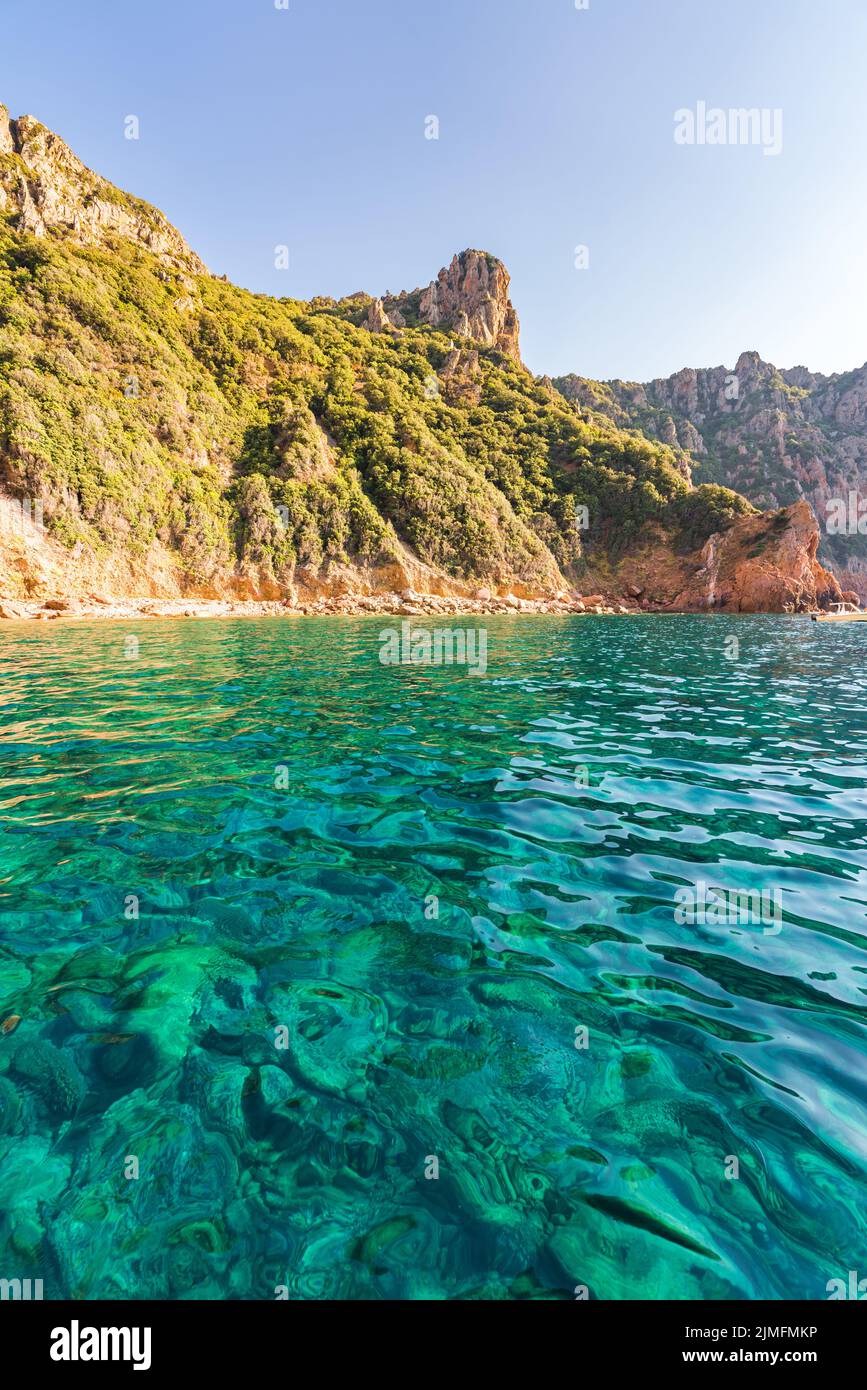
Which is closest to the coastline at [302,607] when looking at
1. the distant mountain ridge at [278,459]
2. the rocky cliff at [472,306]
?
the distant mountain ridge at [278,459]

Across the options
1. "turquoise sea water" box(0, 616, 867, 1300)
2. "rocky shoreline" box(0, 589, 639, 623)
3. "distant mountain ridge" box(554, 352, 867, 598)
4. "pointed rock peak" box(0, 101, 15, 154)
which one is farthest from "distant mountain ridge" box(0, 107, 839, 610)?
"distant mountain ridge" box(554, 352, 867, 598)

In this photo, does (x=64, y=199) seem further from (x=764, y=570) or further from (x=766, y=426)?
(x=766, y=426)

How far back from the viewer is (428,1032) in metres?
3.10

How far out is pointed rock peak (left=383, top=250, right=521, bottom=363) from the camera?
323 feet

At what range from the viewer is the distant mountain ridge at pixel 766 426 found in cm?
12238

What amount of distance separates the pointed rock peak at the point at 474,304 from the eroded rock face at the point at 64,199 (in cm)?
4654

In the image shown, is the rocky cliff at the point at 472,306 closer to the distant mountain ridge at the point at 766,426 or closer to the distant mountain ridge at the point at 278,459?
the distant mountain ridge at the point at 278,459

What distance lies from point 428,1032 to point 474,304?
12145 cm

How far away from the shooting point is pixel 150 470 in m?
46.7

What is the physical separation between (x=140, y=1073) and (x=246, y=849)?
2.47 metres

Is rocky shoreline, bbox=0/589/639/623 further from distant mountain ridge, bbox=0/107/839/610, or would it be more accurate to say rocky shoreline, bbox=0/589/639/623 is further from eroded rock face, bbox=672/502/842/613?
eroded rock face, bbox=672/502/842/613

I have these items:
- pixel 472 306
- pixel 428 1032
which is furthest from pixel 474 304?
A: pixel 428 1032
